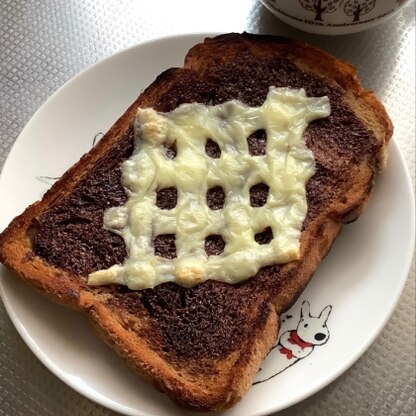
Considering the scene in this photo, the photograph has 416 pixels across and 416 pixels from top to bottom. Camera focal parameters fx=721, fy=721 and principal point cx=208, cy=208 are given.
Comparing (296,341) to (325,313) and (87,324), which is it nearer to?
(325,313)

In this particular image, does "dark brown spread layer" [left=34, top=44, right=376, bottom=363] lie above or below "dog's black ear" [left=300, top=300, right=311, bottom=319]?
above

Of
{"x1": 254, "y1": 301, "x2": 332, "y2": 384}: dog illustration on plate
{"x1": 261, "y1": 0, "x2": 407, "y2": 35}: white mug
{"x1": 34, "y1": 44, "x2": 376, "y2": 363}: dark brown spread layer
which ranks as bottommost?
{"x1": 254, "y1": 301, "x2": 332, "y2": 384}: dog illustration on plate

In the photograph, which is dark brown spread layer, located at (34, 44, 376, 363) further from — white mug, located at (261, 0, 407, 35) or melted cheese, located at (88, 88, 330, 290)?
white mug, located at (261, 0, 407, 35)

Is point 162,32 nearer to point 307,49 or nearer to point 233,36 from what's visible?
point 233,36

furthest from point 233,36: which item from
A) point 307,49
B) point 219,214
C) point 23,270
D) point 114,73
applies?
point 23,270

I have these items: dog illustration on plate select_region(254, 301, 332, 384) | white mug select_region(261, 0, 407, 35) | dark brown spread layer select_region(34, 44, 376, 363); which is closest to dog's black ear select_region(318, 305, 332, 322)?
dog illustration on plate select_region(254, 301, 332, 384)

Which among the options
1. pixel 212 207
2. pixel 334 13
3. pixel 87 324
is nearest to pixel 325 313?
pixel 212 207
